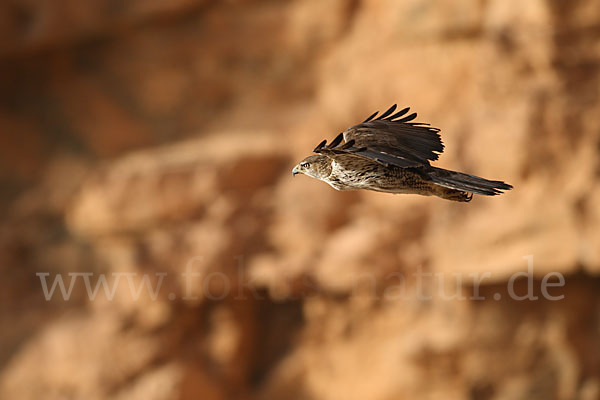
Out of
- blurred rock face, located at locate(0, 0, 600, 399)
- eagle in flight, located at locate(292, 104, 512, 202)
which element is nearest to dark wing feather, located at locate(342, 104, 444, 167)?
eagle in flight, located at locate(292, 104, 512, 202)

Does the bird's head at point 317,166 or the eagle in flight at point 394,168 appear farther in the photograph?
the bird's head at point 317,166

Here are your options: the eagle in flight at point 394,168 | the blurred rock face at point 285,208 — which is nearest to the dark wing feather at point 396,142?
the eagle in flight at point 394,168

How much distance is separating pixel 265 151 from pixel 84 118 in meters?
1.08

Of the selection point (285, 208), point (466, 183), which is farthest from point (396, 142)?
point (285, 208)

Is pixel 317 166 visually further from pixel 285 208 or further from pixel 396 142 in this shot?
pixel 285 208

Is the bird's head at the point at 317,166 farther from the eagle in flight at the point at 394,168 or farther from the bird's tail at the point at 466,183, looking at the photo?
the bird's tail at the point at 466,183

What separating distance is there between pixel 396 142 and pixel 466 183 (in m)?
0.13

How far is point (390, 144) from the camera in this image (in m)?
1.29

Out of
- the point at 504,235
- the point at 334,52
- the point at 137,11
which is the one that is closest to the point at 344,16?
the point at 334,52

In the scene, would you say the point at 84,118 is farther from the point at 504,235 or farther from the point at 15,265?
the point at 504,235

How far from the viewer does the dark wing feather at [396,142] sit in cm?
120

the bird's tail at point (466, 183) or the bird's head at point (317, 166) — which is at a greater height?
the bird's head at point (317, 166)

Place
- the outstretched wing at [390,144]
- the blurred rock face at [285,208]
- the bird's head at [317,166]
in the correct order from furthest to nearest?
the blurred rock face at [285,208], the bird's head at [317,166], the outstretched wing at [390,144]

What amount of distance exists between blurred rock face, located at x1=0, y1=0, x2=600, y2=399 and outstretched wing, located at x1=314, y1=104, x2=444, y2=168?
6.39 ft
